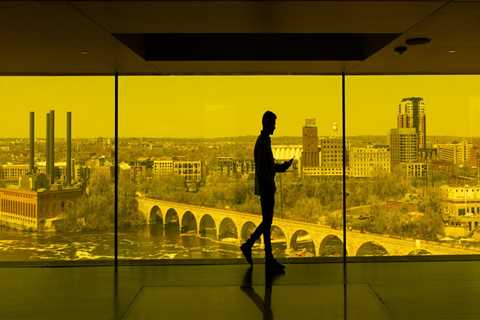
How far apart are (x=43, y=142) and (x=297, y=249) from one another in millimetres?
3547

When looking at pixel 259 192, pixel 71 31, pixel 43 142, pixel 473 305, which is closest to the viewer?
pixel 71 31

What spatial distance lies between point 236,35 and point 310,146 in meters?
1.89

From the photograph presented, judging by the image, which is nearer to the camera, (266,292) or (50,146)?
(266,292)

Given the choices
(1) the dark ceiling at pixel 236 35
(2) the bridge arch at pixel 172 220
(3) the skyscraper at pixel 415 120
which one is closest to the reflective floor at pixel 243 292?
(2) the bridge arch at pixel 172 220

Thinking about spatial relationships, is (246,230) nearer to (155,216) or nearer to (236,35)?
(155,216)

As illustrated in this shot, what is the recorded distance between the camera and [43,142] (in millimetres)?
6152

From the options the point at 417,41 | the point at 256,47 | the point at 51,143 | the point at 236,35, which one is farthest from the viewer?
the point at 51,143

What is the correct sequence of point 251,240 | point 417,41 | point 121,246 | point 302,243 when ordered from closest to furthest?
point 417,41 → point 251,240 → point 302,243 → point 121,246

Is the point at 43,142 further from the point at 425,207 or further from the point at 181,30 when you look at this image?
the point at 425,207

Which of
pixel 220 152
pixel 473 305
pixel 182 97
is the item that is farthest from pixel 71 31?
pixel 473 305

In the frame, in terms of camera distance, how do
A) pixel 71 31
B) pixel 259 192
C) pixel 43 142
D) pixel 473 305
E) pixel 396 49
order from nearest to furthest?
pixel 71 31, pixel 473 305, pixel 396 49, pixel 259 192, pixel 43 142

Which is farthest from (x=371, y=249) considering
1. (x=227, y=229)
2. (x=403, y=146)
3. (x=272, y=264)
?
(x=227, y=229)

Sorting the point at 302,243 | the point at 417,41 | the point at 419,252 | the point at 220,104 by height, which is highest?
the point at 417,41

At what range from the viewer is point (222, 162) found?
624 centimetres
